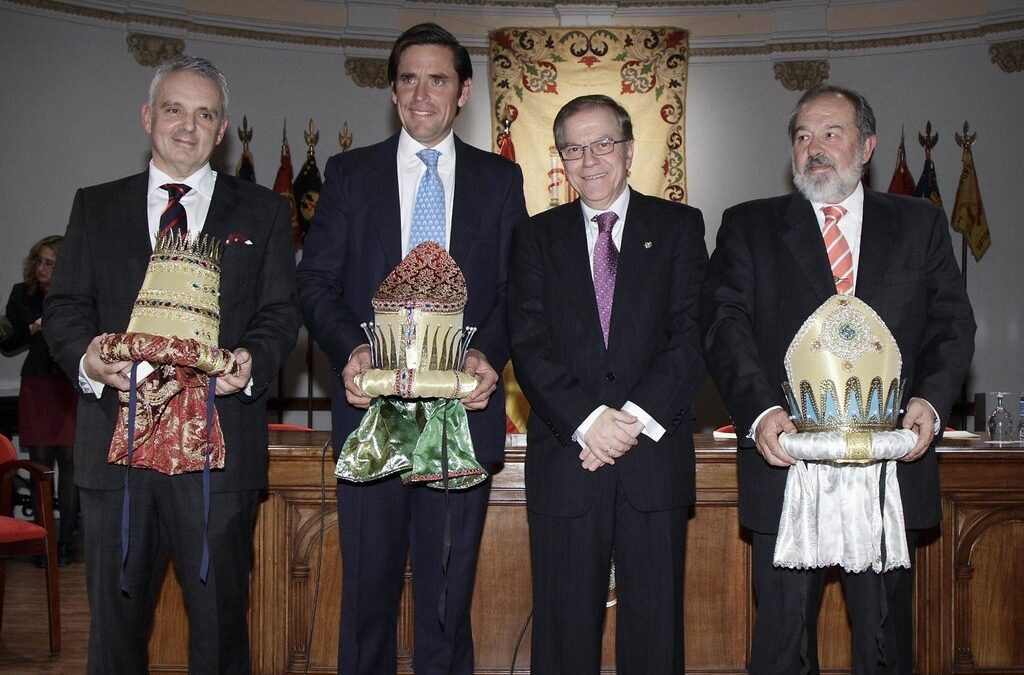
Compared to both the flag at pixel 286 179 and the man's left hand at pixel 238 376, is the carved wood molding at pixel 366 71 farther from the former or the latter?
the man's left hand at pixel 238 376

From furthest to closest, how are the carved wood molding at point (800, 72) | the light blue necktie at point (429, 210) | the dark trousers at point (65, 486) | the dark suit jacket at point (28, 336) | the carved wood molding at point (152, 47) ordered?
the carved wood molding at point (800, 72) < the carved wood molding at point (152, 47) < the dark suit jacket at point (28, 336) < the dark trousers at point (65, 486) < the light blue necktie at point (429, 210)

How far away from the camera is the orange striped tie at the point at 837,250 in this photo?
267 cm

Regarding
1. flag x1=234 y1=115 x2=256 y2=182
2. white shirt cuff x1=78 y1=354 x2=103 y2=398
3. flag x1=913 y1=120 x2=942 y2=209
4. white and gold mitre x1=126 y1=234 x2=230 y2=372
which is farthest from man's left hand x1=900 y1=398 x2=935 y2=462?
flag x1=234 y1=115 x2=256 y2=182

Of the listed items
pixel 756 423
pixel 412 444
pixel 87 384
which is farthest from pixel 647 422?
pixel 87 384

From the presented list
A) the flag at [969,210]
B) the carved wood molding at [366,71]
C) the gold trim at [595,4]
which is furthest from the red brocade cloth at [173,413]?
the flag at [969,210]

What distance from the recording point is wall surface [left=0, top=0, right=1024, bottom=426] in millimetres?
7852

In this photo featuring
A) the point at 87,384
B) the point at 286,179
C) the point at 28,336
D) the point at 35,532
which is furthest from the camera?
the point at 286,179

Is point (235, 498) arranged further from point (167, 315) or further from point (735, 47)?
point (735, 47)

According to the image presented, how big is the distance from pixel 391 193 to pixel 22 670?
7.89ft

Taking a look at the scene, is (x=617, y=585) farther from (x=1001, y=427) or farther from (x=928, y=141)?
(x=928, y=141)

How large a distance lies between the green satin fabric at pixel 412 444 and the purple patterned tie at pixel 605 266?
1.56 feet

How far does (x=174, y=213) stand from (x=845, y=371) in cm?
160

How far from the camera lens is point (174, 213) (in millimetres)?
2557

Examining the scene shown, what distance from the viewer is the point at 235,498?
2.55 m
